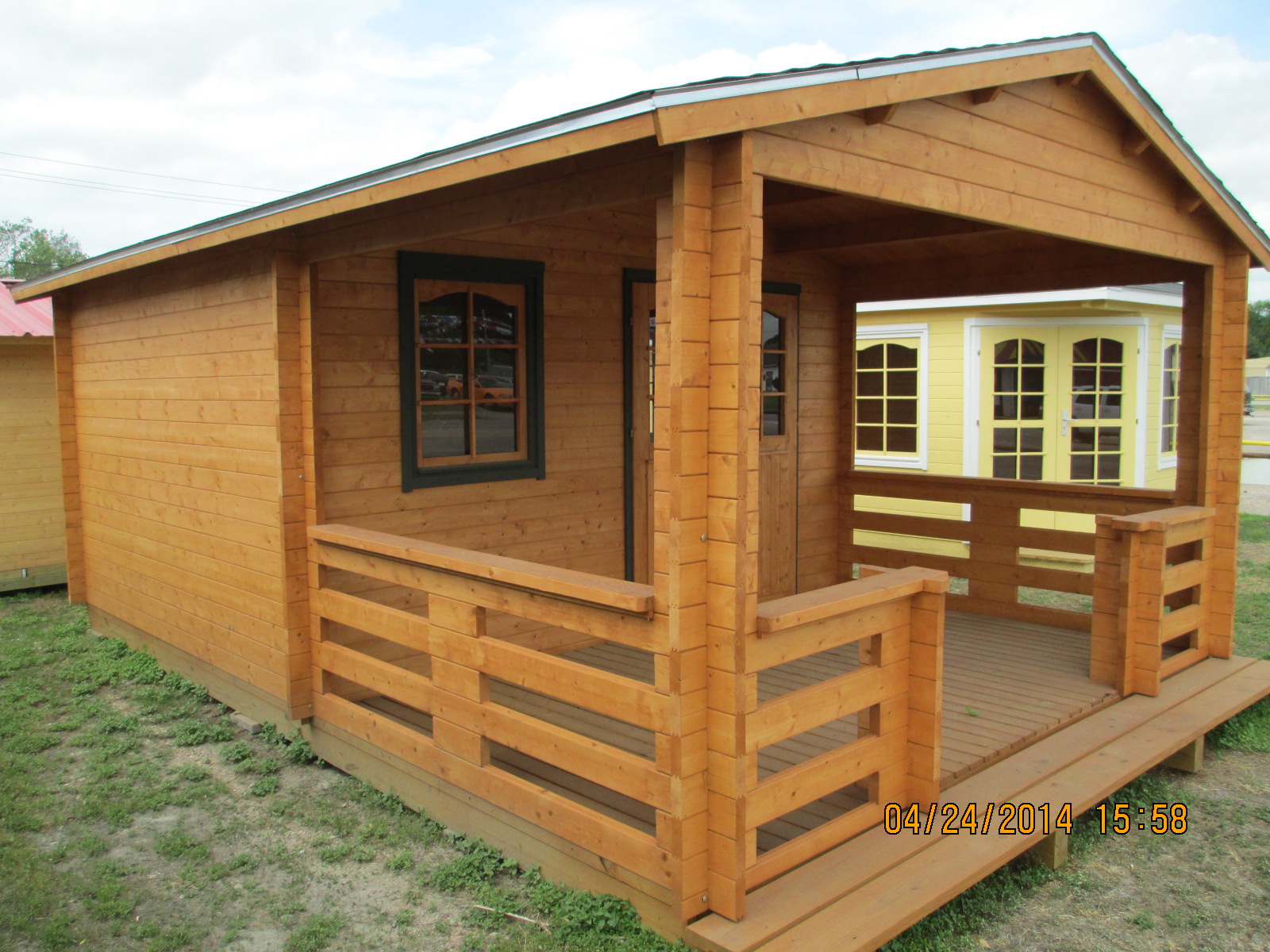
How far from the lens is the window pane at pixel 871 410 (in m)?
11.7

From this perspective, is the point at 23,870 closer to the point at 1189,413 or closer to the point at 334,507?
the point at 334,507

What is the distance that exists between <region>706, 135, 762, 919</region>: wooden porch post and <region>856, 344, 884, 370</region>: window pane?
9161mm

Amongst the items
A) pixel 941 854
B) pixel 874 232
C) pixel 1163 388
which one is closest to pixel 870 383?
pixel 1163 388

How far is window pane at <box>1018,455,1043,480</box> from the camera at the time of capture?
1108 cm

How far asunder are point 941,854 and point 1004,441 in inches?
336

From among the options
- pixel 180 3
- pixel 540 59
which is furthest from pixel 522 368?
pixel 540 59

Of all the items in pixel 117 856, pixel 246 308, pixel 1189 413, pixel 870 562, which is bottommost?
pixel 117 856

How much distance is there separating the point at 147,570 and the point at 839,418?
482 cm

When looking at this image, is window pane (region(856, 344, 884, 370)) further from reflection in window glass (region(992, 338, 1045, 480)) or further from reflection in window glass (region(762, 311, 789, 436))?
reflection in window glass (region(762, 311, 789, 436))

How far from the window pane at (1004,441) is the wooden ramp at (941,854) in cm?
640

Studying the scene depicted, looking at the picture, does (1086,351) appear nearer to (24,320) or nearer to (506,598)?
(506,598)

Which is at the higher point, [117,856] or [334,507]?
[334,507]

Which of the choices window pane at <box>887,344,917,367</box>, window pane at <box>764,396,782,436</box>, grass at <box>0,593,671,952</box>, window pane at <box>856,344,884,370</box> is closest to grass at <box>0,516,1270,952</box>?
grass at <box>0,593,671,952</box>

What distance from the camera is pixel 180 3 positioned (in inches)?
2906
